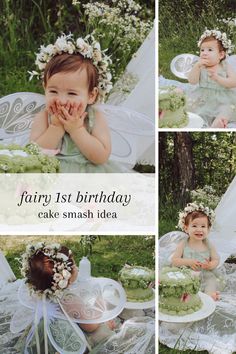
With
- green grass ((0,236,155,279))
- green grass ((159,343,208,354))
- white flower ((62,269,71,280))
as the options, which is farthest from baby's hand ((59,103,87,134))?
green grass ((159,343,208,354))

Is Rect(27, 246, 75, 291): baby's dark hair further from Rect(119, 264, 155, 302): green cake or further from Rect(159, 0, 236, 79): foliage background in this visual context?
Rect(159, 0, 236, 79): foliage background

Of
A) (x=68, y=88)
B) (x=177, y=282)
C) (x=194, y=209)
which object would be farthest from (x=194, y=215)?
(x=68, y=88)

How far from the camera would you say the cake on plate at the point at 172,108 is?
2170mm

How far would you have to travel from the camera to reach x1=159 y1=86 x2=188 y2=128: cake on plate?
85.4 inches

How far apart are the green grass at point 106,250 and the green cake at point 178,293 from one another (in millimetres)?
78

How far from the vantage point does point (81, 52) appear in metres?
2.13

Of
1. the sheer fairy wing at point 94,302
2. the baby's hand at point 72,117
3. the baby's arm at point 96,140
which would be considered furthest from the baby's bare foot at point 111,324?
the baby's hand at point 72,117

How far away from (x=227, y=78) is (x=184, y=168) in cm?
37

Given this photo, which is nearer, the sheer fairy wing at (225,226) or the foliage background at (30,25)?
the foliage background at (30,25)

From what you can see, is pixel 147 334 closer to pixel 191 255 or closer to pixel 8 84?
pixel 191 255

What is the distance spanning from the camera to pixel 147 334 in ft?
7.23

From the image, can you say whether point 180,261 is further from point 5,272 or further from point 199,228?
point 5,272

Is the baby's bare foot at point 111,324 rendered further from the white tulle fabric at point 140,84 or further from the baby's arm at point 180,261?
the white tulle fabric at point 140,84

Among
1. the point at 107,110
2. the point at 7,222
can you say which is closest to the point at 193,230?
the point at 107,110
